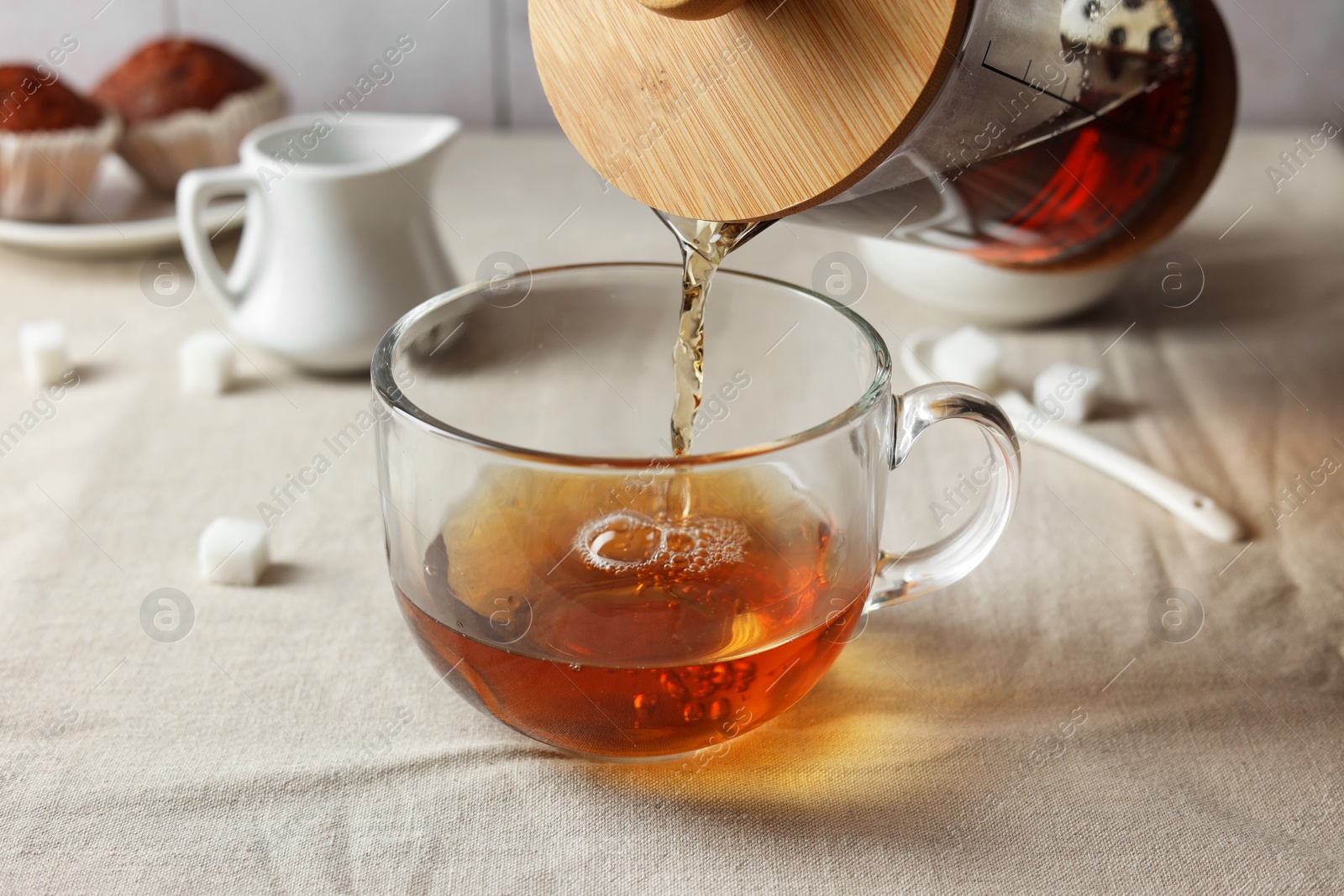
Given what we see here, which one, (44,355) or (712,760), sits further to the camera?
(44,355)

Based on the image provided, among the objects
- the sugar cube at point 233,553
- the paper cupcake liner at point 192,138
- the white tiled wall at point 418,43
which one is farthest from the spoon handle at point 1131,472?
the white tiled wall at point 418,43

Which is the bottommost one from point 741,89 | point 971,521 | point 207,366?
point 207,366

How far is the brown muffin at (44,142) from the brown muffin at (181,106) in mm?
44

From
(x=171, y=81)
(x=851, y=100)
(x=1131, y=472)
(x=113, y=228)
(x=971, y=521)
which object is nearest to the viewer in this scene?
(x=851, y=100)

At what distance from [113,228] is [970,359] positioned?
2.49 ft

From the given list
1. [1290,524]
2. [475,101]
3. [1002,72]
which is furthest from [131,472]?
[475,101]

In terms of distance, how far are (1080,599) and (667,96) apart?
1.25ft

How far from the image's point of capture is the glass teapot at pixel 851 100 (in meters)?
0.46

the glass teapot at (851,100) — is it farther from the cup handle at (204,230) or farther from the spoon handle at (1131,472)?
the cup handle at (204,230)

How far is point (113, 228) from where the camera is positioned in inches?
42.2

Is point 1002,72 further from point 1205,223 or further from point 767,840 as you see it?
point 1205,223

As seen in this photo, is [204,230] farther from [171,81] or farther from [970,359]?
[970,359]

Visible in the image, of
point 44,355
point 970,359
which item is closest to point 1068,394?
point 970,359

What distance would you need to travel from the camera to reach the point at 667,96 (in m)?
0.51
